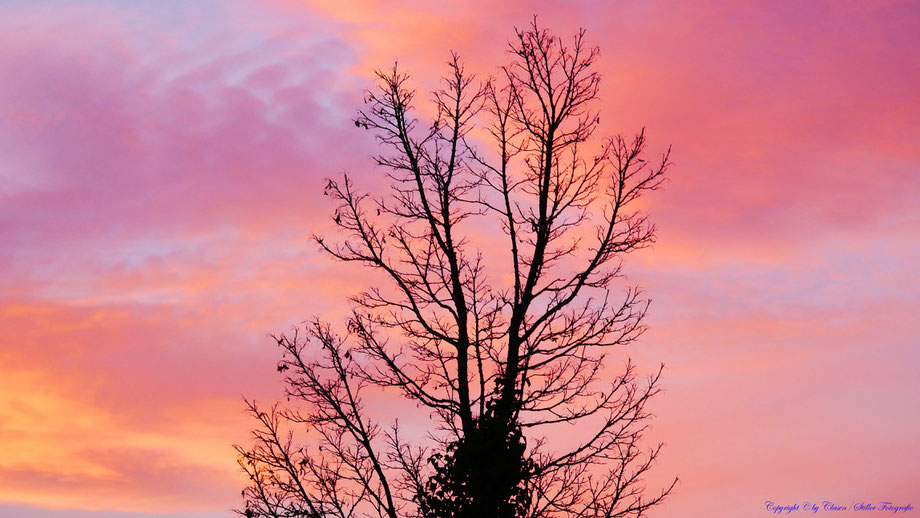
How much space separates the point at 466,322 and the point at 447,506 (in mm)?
3163

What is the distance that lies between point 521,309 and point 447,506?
3.57 metres

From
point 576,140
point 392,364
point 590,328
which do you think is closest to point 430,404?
point 392,364

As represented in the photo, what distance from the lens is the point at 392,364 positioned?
79.7ft

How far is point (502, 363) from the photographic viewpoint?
79.2ft

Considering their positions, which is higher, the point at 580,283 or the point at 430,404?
the point at 580,283

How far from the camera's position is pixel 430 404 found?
24.0 meters

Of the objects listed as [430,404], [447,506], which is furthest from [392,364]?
[447,506]

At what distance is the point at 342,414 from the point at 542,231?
4661mm

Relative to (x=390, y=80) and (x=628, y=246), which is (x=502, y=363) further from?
(x=390, y=80)

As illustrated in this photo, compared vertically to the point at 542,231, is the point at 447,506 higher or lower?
lower

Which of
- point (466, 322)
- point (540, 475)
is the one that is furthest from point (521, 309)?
point (540, 475)

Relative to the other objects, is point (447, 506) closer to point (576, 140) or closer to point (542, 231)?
point (542, 231)

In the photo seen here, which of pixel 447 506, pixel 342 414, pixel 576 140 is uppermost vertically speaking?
pixel 576 140

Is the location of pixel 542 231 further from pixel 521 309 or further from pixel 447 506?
pixel 447 506
